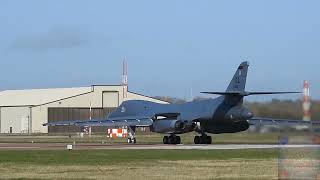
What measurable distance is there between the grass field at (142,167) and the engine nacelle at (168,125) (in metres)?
26.8

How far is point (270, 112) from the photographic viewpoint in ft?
103

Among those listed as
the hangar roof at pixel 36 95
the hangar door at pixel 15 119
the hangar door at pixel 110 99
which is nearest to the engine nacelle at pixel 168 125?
the hangar door at pixel 110 99

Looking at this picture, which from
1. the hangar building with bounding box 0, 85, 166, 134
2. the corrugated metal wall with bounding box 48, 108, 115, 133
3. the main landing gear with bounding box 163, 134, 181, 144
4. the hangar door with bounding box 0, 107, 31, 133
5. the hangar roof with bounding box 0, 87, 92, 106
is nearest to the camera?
the main landing gear with bounding box 163, 134, 181, 144

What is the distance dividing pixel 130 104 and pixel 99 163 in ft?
151

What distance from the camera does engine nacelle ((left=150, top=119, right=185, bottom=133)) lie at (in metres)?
70.5

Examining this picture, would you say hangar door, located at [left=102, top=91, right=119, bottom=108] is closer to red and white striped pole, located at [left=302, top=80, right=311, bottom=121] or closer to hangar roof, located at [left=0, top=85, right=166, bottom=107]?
hangar roof, located at [left=0, top=85, right=166, bottom=107]

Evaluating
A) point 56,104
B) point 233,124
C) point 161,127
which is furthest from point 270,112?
point 56,104

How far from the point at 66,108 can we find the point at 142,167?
350ft

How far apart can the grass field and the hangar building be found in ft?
315

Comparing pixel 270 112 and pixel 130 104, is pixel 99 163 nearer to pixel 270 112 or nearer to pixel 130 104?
pixel 270 112

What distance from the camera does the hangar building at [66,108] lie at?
138625 mm

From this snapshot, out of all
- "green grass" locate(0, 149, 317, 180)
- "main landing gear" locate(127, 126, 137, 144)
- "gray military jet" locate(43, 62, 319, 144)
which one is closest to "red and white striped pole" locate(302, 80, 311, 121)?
"green grass" locate(0, 149, 317, 180)

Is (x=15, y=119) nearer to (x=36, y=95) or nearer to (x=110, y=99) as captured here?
(x=36, y=95)

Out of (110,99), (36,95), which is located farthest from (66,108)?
(36,95)
